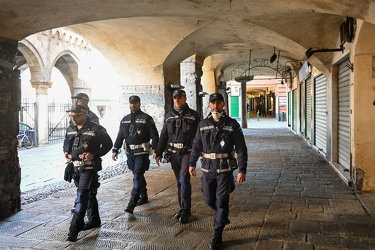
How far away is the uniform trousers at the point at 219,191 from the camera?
3.61m

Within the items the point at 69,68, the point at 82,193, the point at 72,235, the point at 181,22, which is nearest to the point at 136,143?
the point at 82,193

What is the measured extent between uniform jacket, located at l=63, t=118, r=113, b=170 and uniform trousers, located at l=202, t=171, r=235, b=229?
1.28 meters

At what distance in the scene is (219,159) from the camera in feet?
12.2

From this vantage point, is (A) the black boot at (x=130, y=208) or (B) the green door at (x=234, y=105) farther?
(B) the green door at (x=234, y=105)

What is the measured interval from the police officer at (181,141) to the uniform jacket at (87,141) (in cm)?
84

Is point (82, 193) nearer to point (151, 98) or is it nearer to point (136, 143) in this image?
point (136, 143)

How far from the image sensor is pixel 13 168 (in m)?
4.92

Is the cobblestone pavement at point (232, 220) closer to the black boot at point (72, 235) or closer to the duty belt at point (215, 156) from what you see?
the black boot at point (72, 235)

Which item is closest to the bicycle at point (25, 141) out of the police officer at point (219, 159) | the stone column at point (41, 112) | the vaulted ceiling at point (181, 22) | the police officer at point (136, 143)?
the stone column at point (41, 112)

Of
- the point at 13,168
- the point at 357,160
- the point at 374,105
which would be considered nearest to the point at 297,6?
the point at 374,105

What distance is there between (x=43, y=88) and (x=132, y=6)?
12.3 meters

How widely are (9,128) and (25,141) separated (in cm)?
1120

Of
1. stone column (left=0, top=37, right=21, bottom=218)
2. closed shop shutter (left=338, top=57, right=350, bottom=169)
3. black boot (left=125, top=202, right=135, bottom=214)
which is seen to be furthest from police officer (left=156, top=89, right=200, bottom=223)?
closed shop shutter (left=338, top=57, right=350, bottom=169)

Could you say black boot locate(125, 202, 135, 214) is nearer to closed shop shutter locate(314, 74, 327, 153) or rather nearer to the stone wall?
the stone wall
